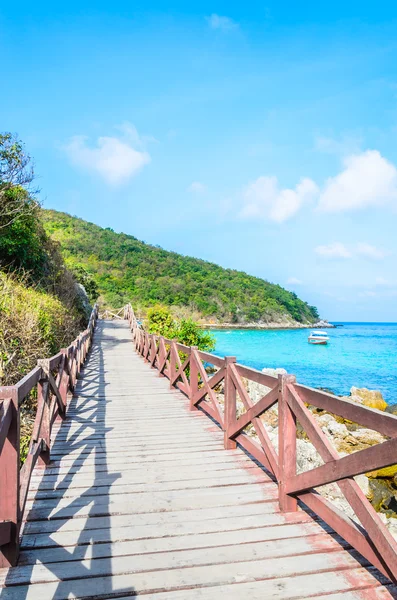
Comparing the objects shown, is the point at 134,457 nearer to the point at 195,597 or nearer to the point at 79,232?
the point at 195,597

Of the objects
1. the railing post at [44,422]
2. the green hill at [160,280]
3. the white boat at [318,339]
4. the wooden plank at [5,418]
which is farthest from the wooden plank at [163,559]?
the white boat at [318,339]

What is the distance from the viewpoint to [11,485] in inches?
104

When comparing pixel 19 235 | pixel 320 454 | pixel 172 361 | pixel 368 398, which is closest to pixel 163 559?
pixel 320 454

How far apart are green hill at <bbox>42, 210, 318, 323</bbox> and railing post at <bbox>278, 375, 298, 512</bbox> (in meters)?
46.6

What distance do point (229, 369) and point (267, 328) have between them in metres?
73.7

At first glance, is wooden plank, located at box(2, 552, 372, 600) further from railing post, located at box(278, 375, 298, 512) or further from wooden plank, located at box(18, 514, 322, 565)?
railing post, located at box(278, 375, 298, 512)

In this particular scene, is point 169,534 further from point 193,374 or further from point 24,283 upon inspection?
point 24,283

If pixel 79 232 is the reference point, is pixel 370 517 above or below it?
below

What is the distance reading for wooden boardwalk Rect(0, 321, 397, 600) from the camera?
2.35 metres

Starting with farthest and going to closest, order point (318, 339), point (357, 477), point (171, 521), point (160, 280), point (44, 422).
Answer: point (160, 280) → point (318, 339) → point (357, 477) → point (44, 422) → point (171, 521)

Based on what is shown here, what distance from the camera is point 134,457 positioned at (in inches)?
185

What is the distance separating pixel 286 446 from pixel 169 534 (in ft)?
3.63

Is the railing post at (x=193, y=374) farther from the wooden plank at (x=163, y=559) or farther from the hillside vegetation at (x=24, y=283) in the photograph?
the wooden plank at (x=163, y=559)

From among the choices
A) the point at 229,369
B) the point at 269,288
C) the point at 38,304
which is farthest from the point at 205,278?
the point at 229,369
